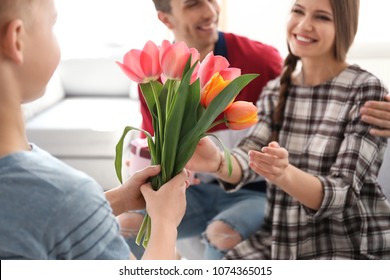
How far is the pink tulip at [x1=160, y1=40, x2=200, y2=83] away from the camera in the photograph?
22.3 inches

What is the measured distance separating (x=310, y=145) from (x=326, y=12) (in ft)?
0.76

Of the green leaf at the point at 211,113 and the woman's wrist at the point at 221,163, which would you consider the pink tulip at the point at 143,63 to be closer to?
the green leaf at the point at 211,113

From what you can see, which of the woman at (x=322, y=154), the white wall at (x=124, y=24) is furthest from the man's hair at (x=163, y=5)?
the white wall at (x=124, y=24)

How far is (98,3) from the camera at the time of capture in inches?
97.5

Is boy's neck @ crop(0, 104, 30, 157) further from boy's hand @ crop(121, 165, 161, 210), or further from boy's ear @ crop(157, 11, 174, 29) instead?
boy's ear @ crop(157, 11, 174, 29)

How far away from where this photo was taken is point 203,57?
1062 mm

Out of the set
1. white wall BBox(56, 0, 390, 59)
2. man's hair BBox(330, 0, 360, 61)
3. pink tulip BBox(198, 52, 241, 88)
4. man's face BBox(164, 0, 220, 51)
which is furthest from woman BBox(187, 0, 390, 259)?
white wall BBox(56, 0, 390, 59)

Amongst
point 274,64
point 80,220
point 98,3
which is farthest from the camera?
point 98,3

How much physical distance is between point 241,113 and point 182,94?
0.23 feet

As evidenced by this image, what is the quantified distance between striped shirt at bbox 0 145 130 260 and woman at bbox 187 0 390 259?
1.13ft

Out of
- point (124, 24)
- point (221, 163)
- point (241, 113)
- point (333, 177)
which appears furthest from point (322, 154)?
point (124, 24)

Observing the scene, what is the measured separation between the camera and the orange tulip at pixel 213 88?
59cm

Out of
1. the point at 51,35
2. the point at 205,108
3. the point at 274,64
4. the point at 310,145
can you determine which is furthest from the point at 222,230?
the point at 51,35

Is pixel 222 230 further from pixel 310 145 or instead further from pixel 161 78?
pixel 161 78
